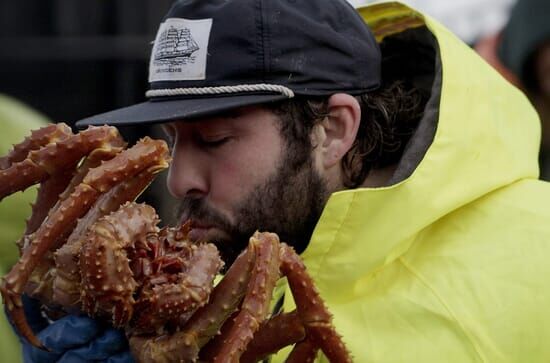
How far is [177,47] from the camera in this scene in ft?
9.89

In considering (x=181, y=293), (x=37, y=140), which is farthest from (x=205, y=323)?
(x=37, y=140)

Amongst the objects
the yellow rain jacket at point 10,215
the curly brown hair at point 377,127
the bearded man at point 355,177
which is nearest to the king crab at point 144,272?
the bearded man at point 355,177

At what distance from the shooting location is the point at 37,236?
8.71 ft

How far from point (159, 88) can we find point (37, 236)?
0.61 meters

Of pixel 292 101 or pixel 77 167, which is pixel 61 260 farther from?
pixel 292 101

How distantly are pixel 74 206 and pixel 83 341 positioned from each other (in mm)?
325

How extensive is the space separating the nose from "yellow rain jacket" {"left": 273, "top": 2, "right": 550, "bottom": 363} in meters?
0.34

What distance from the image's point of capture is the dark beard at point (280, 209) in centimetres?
298

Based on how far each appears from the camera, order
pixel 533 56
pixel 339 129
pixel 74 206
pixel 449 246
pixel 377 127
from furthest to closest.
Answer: pixel 533 56 < pixel 377 127 < pixel 339 129 < pixel 449 246 < pixel 74 206

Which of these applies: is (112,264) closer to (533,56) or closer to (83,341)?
Result: (83,341)

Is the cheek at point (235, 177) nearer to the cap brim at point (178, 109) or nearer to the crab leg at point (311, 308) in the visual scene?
the cap brim at point (178, 109)

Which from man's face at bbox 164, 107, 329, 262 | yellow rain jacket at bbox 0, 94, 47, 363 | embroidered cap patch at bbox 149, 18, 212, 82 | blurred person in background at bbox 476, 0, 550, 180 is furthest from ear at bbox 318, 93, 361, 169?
blurred person in background at bbox 476, 0, 550, 180

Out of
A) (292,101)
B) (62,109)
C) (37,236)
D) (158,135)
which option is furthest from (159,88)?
(62,109)

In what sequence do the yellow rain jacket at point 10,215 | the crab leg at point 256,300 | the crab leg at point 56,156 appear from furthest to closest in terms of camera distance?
the yellow rain jacket at point 10,215 < the crab leg at point 56,156 < the crab leg at point 256,300
